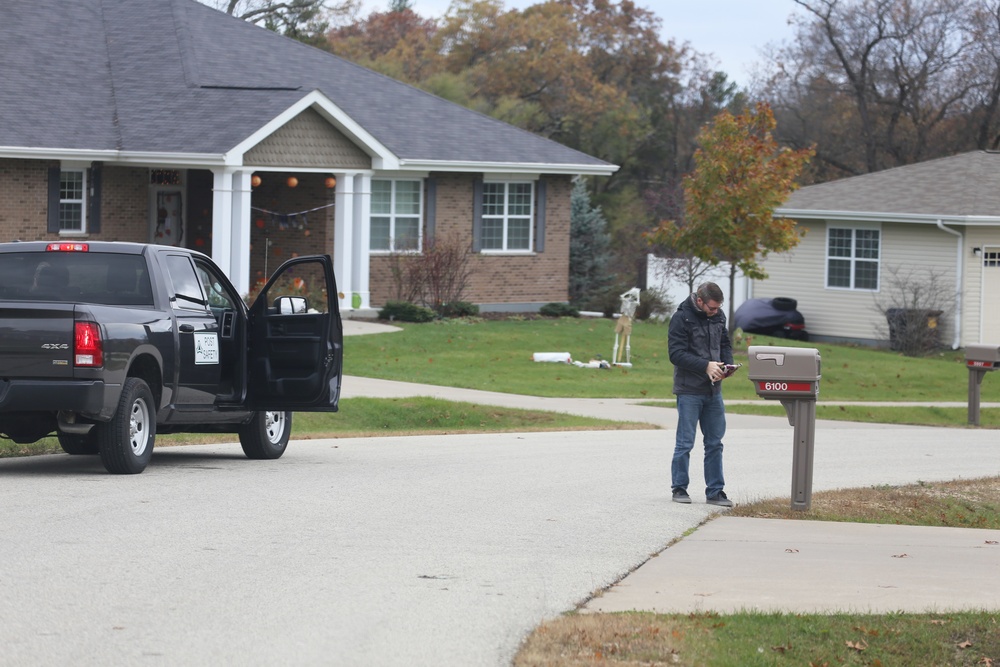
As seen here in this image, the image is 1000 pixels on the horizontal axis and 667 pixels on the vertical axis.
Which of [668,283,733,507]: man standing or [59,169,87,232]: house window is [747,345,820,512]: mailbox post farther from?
[59,169,87,232]: house window

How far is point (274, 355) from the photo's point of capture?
509 inches

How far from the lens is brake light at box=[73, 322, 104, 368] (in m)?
10.9

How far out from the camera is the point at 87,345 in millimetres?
10969

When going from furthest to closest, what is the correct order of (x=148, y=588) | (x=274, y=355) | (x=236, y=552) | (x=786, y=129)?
(x=786, y=129) → (x=274, y=355) → (x=236, y=552) → (x=148, y=588)

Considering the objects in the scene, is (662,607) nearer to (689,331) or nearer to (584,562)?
(584,562)

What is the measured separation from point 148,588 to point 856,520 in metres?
5.45

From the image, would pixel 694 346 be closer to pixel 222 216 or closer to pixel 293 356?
pixel 293 356

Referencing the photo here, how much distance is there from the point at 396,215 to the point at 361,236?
6.75 feet

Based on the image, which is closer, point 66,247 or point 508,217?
point 66,247

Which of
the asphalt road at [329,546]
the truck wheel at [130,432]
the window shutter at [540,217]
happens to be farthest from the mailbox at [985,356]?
the window shutter at [540,217]

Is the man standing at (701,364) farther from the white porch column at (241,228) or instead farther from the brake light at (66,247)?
the white porch column at (241,228)

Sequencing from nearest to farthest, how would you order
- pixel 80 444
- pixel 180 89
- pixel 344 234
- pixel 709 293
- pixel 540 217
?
pixel 709 293 < pixel 80 444 < pixel 344 234 < pixel 180 89 < pixel 540 217

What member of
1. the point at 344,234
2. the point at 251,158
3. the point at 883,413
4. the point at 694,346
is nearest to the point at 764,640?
the point at 694,346

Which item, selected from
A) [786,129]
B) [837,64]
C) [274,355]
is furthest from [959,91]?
[274,355]
